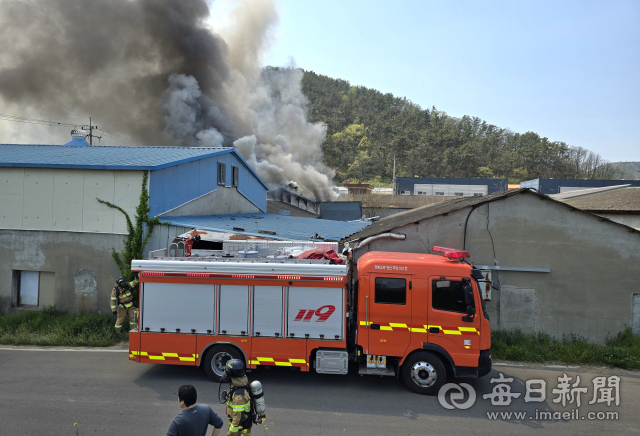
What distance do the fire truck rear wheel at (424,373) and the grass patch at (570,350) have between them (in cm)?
274

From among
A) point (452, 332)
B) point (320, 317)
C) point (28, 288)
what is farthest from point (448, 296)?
point (28, 288)

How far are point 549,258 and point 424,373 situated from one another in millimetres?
5040

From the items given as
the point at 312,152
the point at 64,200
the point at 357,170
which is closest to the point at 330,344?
the point at 64,200

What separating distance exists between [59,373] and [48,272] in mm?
5390

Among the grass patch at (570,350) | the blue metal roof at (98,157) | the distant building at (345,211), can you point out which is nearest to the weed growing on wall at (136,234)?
the blue metal roof at (98,157)

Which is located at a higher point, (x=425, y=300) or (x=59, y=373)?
(x=425, y=300)

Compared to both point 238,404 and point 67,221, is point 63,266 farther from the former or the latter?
point 238,404

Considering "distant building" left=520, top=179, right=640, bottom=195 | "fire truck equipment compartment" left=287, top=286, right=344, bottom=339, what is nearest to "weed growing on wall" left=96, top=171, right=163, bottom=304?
"fire truck equipment compartment" left=287, top=286, right=344, bottom=339

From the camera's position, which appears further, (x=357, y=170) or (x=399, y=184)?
(x=357, y=170)

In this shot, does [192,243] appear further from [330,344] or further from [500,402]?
[500,402]

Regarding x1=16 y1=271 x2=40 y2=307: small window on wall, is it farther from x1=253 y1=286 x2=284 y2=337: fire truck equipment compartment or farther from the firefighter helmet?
the firefighter helmet

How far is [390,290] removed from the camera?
7207mm

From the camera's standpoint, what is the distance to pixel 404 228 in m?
10.5
